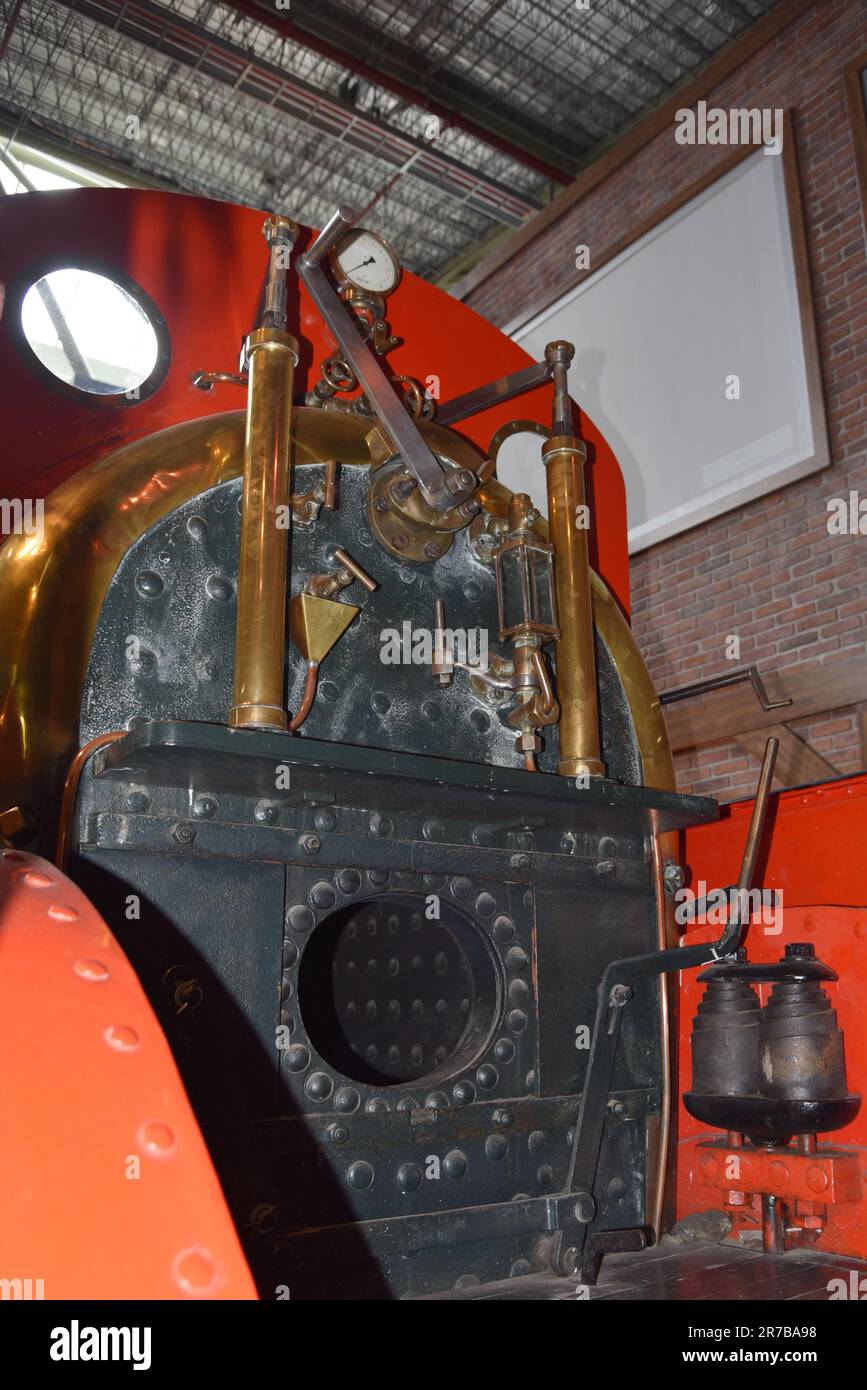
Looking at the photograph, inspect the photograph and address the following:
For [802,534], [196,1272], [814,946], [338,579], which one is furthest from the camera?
[802,534]

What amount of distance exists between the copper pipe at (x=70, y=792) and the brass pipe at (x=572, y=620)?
98cm

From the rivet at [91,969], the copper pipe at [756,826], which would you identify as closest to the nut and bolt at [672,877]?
the copper pipe at [756,826]

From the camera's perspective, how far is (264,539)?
194cm

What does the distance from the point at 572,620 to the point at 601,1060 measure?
95cm

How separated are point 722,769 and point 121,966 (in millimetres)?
6328

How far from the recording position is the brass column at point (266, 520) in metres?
1.86

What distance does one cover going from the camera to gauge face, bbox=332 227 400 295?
99.4 inches

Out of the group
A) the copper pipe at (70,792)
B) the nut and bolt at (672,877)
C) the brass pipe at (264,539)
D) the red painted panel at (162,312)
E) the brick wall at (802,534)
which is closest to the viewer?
the copper pipe at (70,792)

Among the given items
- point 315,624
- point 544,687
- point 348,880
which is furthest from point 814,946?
point 315,624


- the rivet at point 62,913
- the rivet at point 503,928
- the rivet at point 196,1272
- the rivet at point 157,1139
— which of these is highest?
the rivet at point 503,928

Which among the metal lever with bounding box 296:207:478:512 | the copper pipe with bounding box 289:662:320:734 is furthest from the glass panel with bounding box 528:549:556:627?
the copper pipe with bounding box 289:662:320:734

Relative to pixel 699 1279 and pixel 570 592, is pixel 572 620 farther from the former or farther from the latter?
pixel 699 1279

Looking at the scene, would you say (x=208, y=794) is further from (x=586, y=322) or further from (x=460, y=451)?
(x=586, y=322)

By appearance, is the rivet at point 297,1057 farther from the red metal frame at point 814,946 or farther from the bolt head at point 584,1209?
the red metal frame at point 814,946
